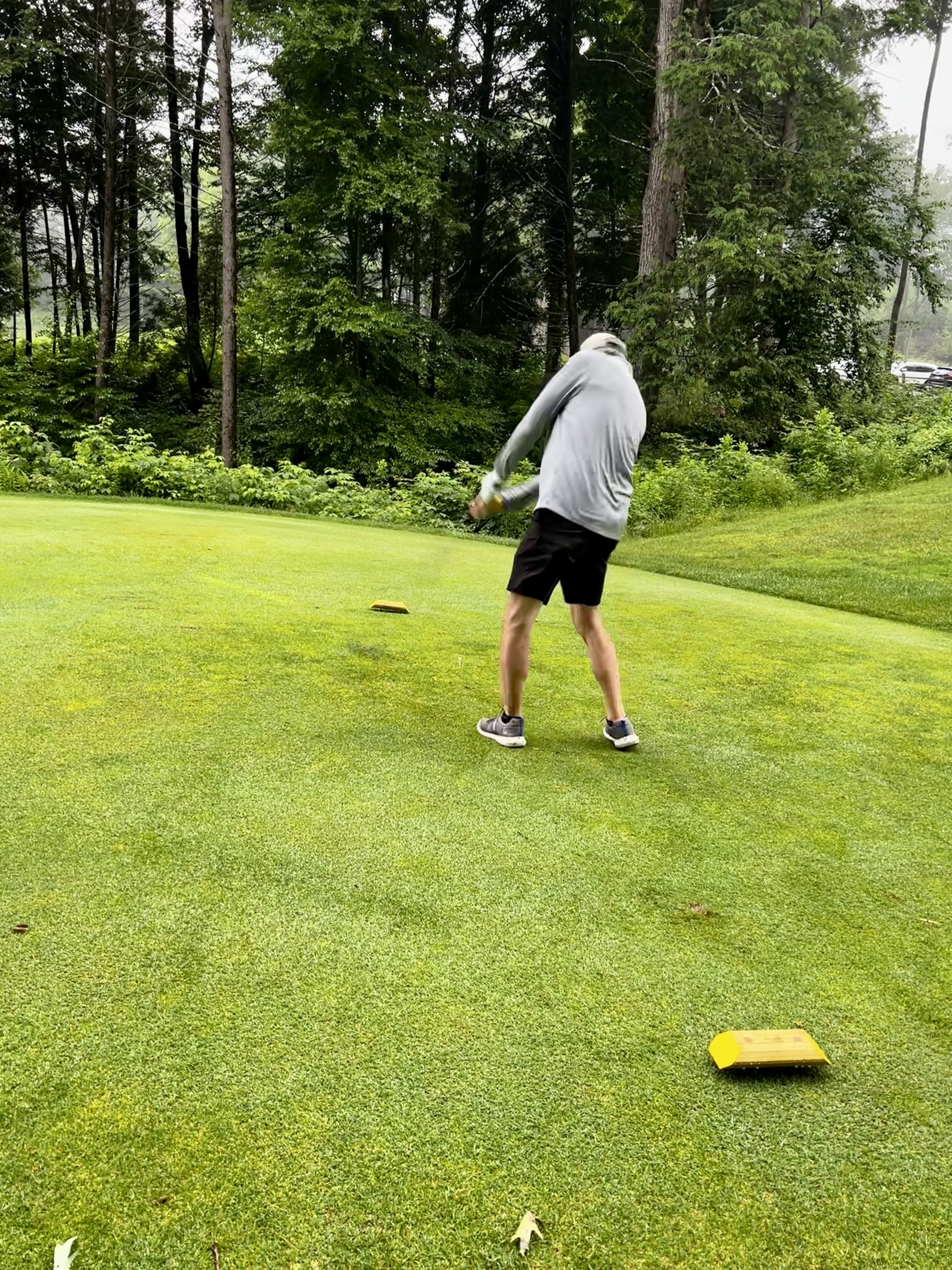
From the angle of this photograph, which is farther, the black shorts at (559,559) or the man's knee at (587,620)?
the man's knee at (587,620)

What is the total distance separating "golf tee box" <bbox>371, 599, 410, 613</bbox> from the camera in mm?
4879

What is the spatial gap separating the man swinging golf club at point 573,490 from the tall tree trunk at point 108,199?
19.5 m

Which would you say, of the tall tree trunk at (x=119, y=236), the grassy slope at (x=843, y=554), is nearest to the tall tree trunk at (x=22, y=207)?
the tall tree trunk at (x=119, y=236)

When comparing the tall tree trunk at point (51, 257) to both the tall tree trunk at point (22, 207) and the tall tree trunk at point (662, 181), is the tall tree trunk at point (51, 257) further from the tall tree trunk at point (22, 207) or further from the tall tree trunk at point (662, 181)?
the tall tree trunk at point (662, 181)

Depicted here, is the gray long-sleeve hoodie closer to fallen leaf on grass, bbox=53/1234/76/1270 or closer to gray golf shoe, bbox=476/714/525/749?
gray golf shoe, bbox=476/714/525/749

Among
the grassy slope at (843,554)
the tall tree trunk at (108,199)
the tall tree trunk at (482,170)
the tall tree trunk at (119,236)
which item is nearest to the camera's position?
the grassy slope at (843,554)

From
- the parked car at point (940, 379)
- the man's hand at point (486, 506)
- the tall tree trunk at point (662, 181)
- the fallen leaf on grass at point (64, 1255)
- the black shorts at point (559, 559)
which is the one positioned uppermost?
the tall tree trunk at point (662, 181)

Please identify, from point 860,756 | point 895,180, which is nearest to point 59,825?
point 860,756

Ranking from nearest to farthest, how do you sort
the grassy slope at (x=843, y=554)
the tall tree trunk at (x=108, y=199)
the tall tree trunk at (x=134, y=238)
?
the grassy slope at (x=843, y=554) → the tall tree trunk at (x=108, y=199) → the tall tree trunk at (x=134, y=238)

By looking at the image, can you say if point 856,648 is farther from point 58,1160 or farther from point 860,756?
point 58,1160

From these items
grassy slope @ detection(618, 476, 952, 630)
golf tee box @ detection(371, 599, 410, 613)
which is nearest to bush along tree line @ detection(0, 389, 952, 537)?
grassy slope @ detection(618, 476, 952, 630)

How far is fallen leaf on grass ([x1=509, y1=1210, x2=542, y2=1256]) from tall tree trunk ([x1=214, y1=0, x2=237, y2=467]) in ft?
54.2

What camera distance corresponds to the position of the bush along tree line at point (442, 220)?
1567 centimetres

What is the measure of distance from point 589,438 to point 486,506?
493 mm
